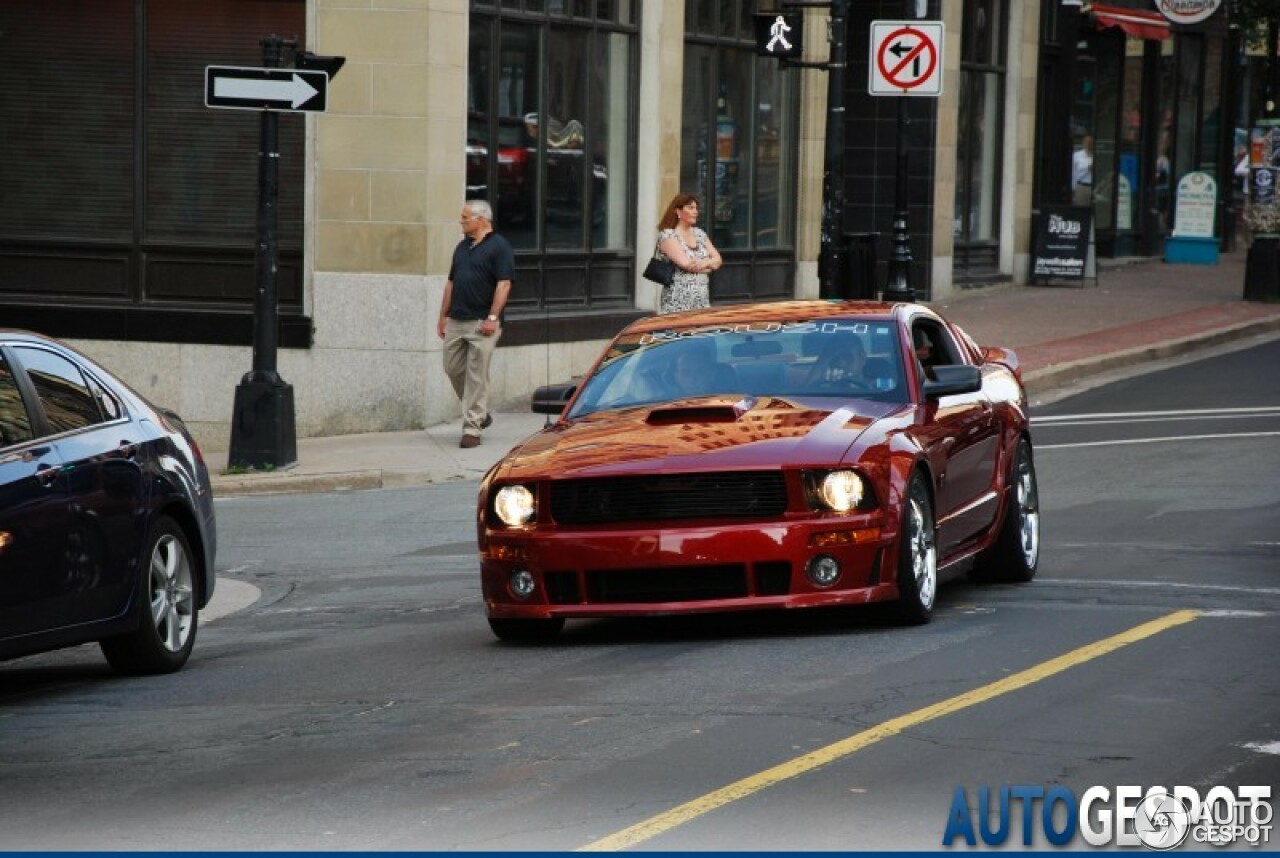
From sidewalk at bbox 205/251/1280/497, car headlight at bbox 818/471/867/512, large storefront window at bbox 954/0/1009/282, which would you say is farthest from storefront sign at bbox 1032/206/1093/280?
car headlight at bbox 818/471/867/512

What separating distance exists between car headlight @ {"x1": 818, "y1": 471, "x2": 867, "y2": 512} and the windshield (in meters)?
1.09

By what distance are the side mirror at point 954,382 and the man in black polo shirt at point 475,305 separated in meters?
9.41

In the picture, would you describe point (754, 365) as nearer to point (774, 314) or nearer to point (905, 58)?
point (774, 314)

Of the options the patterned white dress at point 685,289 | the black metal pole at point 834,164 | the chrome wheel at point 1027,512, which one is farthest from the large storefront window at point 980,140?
the chrome wheel at point 1027,512

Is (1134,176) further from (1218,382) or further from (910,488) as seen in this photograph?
(910,488)

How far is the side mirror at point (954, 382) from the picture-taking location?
38.8 ft

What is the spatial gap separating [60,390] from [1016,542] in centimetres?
492

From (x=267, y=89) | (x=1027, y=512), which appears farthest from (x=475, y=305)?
(x=1027, y=512)

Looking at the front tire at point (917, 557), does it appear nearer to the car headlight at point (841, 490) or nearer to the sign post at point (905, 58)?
the car headlight at point (841, 490)

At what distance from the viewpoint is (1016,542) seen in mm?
12906

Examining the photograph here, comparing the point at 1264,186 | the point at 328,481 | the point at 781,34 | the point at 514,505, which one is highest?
the point at 781,34

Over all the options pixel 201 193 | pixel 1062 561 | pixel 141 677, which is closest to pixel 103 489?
pixel 141 677

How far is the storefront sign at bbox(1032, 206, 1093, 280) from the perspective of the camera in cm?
3681

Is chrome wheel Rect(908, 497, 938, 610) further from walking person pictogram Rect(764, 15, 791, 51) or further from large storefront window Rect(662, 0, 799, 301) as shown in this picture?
large storefront window Rect(662, 0, 799, 301)
